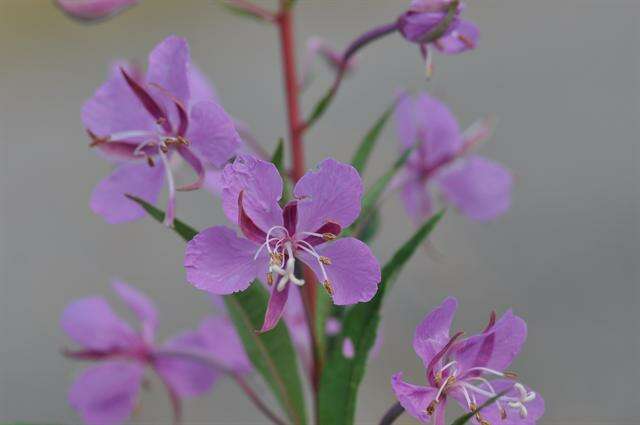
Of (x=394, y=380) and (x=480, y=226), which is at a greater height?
(x=394, y=380)

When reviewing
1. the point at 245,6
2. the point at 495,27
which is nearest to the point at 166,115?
the point at 245,6

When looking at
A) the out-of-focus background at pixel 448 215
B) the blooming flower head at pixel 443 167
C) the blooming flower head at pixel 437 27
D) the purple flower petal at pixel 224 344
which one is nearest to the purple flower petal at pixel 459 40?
the blooming flower head at pixel 437 27

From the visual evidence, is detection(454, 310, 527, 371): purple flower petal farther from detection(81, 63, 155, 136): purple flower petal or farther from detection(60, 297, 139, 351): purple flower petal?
detection(60, 297, 139, 351): purple flower petal

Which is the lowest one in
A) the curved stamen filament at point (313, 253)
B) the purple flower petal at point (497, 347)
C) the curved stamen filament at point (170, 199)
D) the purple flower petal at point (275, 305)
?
the purple flower petal at point (497, 347)

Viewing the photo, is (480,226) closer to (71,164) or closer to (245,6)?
(71,164)

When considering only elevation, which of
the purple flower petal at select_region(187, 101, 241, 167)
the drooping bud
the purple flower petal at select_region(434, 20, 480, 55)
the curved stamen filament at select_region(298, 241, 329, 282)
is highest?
the purple flower petal at select_region(434, 20, 480, 55)

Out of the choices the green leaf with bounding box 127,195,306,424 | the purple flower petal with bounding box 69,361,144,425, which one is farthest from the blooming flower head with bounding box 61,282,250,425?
the green leaf with bounding box 127,195,306,424

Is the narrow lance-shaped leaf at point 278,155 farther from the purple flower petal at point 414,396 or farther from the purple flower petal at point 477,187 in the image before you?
the purple flower petal at point 477,187

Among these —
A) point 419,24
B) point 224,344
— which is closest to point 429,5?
point 419,24
